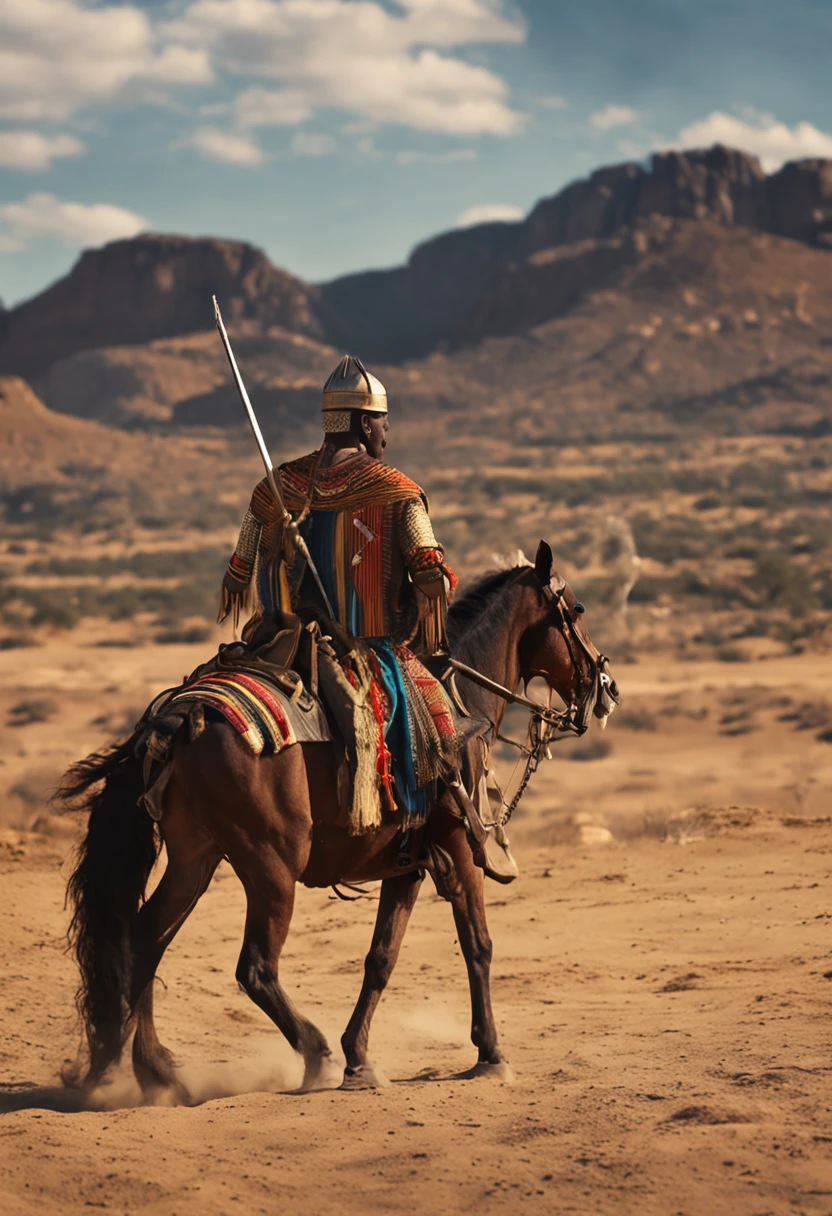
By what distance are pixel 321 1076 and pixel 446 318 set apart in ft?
577

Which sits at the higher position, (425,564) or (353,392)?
(353,392)

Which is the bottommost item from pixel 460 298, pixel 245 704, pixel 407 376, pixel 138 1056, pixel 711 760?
pixel 711 760

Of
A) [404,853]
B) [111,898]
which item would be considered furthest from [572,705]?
[111,898]

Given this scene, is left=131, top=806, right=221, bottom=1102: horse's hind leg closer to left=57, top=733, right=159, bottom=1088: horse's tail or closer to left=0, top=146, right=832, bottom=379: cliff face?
left=57, top=733, right=159, bottom=1088: horse's tail

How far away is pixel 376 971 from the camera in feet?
21.7

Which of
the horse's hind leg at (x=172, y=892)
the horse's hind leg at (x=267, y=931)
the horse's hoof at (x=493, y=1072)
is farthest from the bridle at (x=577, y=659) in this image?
the horse's hind leg at (x=172, y=892)

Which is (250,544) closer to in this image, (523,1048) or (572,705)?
(572,705)

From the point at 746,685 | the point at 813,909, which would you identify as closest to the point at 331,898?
the point at 813,909

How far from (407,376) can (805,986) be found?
4172 inches

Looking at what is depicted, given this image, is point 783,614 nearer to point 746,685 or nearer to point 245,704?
point 746,685

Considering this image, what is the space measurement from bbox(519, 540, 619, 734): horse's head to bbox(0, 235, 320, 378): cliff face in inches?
5742

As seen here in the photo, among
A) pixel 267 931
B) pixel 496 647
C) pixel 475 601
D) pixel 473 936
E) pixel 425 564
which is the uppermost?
pixel 425 564

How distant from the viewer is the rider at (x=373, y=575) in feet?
21.0

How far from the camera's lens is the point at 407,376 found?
11212cm
